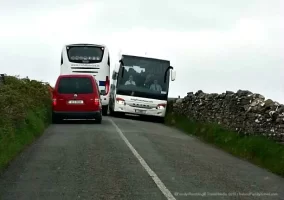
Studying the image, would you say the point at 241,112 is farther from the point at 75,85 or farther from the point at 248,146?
the point at 75,85

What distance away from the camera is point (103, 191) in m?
8.65

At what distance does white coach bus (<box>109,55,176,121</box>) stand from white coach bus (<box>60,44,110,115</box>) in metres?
2.24

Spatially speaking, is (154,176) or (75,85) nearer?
(154,176)

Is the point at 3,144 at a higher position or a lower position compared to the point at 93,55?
lower

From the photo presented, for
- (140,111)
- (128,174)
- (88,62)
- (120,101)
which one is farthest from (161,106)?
(128,174)

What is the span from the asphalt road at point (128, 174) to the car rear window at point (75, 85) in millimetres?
6810

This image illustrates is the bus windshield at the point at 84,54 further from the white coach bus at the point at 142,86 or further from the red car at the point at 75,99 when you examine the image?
the red car at the point at 75,99

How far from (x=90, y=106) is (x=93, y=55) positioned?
10074 mm

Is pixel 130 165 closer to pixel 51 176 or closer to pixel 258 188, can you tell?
pixel 51 176

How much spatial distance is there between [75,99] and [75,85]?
2.03 feet

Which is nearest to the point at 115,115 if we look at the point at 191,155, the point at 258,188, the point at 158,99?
the point at 158,99

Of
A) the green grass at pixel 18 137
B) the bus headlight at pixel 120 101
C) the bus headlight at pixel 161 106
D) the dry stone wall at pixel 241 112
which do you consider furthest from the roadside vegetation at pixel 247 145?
the bus headlight at pixel 120 101

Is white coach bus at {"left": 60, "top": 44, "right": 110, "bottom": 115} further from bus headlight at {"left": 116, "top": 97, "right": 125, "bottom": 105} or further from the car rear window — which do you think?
the car rear window

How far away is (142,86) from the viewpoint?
95.6ft
